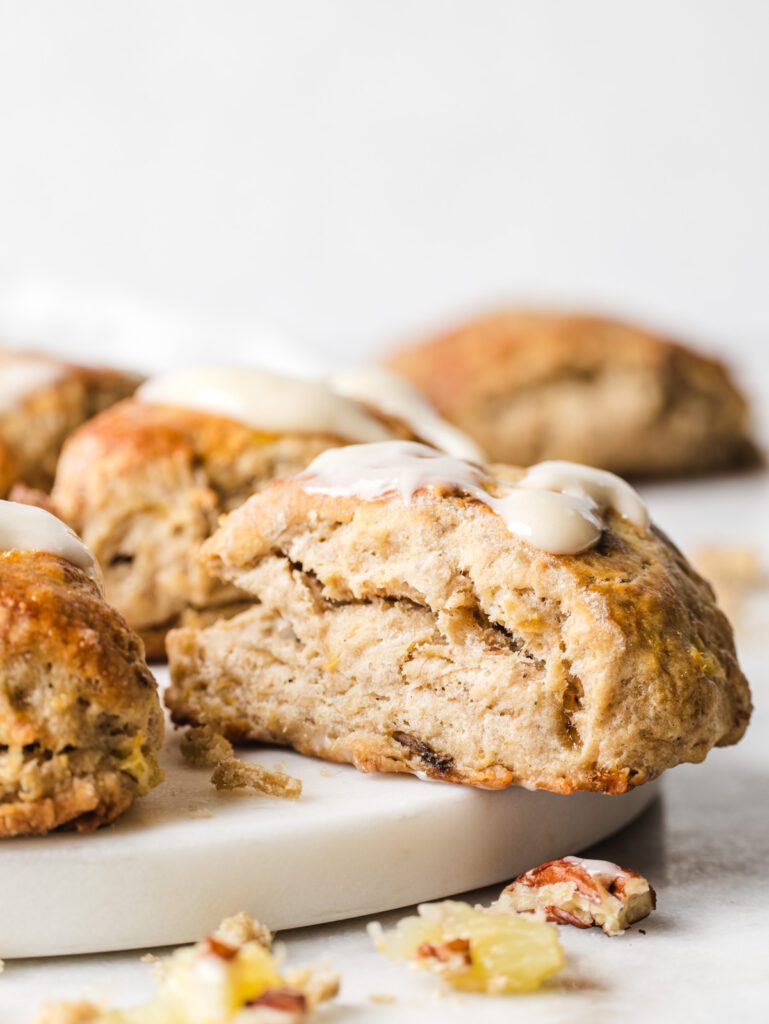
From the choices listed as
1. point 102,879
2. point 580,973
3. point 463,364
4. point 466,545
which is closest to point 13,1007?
point 102,879

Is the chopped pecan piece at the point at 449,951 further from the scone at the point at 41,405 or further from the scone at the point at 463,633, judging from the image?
the scone at the point at 41,405

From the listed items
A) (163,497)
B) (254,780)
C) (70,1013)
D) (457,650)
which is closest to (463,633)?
(457,650)

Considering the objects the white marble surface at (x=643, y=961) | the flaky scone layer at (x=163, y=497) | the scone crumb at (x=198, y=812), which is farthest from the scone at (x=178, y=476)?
the white marble surface at (x=643, y=961)

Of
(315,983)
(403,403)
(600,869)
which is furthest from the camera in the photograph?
(403,403)

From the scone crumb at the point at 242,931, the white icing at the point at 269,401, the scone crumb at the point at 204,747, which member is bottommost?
the scone crumb at the point at 242,931

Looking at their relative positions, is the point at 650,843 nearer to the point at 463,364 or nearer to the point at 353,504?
the point at 353,504

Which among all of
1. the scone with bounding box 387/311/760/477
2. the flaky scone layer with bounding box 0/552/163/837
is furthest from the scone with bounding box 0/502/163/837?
the scone with bounding box 387/311/760/477

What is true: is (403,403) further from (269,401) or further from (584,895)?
(584,895)
